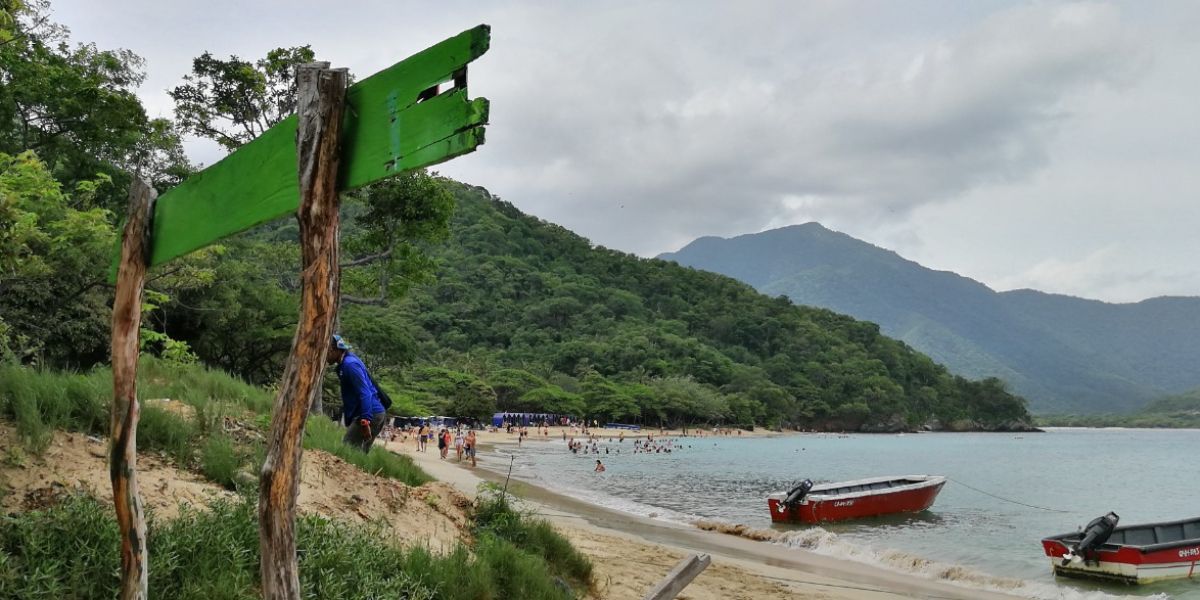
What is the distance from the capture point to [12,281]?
12.7 m

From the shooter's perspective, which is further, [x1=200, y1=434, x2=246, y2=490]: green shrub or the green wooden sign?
[x1=200, y1=434, x2=246, y2=490]: green shrub

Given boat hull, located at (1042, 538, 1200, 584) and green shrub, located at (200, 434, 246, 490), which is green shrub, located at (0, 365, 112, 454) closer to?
green shrub, located at (200, 434, 246, 490)

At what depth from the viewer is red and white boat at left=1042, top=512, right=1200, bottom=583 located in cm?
1274

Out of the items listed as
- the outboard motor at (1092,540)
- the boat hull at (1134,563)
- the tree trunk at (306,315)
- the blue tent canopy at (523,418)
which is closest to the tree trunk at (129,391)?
the tree trunk at (306,315)

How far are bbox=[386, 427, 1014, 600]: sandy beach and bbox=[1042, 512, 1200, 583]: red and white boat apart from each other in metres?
2.92

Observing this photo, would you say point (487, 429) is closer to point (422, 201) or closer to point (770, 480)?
point (770, 480)

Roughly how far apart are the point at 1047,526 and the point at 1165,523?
7.02m

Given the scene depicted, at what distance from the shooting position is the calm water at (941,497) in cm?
1441

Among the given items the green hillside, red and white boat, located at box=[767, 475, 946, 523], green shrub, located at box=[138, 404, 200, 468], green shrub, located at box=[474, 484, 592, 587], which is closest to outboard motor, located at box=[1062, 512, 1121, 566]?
red and white boat, located at box=[767, 475, 946, 523]

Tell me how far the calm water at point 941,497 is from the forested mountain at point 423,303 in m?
10.5

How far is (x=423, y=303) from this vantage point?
94.6 m

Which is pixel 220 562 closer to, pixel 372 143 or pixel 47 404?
pixel 47 404

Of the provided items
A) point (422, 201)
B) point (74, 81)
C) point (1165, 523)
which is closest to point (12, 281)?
point (74, 81)

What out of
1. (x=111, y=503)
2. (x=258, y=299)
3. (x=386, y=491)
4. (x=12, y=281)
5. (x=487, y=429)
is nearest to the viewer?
(x=111, y=503)
